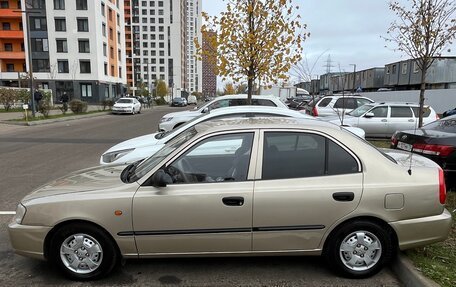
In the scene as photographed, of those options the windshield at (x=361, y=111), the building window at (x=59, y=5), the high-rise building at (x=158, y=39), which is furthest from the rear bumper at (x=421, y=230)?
the high-rise building at (x=158, y=39)

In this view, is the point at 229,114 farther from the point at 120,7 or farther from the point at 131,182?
the point at 120,7

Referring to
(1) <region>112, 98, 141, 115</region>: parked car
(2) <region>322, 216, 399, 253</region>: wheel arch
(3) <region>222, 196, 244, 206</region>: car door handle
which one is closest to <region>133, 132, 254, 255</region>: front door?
(3) <region>222, 196, 244, 206</region>: car door handle

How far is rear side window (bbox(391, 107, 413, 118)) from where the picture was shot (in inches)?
515

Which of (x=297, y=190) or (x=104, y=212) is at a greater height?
(x=297, y=190)

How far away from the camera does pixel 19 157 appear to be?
9859 millimetres

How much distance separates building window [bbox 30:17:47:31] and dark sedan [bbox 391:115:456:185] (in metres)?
54.8

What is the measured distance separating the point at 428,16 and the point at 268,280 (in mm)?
8533

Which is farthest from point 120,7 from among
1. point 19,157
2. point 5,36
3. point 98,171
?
point 98,171

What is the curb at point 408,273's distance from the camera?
10.5ft

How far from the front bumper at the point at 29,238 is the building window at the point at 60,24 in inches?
2101

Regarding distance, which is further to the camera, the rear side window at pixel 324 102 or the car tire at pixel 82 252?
the rear side window at pixel 324 102

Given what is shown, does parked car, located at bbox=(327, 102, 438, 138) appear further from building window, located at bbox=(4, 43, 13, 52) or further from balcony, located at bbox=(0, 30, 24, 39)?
building window, located at bbox=(4, 43, 13, 52)

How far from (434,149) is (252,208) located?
3831 millimetres

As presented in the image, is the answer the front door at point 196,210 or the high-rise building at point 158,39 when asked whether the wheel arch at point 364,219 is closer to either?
the front door at point 196,210
